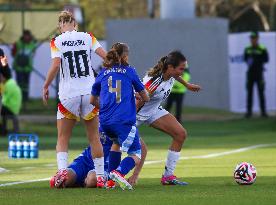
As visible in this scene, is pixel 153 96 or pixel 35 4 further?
pixel 35 4

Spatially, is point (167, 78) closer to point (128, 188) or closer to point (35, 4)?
point (128, 188)

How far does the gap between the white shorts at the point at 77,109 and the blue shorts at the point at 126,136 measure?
0.42m

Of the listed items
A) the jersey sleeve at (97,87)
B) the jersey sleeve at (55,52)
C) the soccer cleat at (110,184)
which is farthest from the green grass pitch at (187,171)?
the jersey sleeve at (55,52)

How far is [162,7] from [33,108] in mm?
6458

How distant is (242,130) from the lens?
2958 centimetres

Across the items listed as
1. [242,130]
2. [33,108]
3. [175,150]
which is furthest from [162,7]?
[175,150]

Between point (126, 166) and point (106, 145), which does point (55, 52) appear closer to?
point (106, 145)

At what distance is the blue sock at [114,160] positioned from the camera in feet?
47.8

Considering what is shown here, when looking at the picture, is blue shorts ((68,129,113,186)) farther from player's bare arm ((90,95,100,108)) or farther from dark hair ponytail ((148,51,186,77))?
dark hair ponytail ((148,51,186,77))

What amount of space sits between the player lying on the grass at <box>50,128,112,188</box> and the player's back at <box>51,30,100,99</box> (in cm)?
73

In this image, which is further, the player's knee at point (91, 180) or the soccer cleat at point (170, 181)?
the soccer cleat at point (170, 181)

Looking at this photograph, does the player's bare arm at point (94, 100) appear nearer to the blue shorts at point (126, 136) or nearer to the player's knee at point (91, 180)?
the blue shorts at point (126, 136)

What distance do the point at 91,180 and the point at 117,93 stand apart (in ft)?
4.07

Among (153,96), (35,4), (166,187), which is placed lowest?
(35,4)
